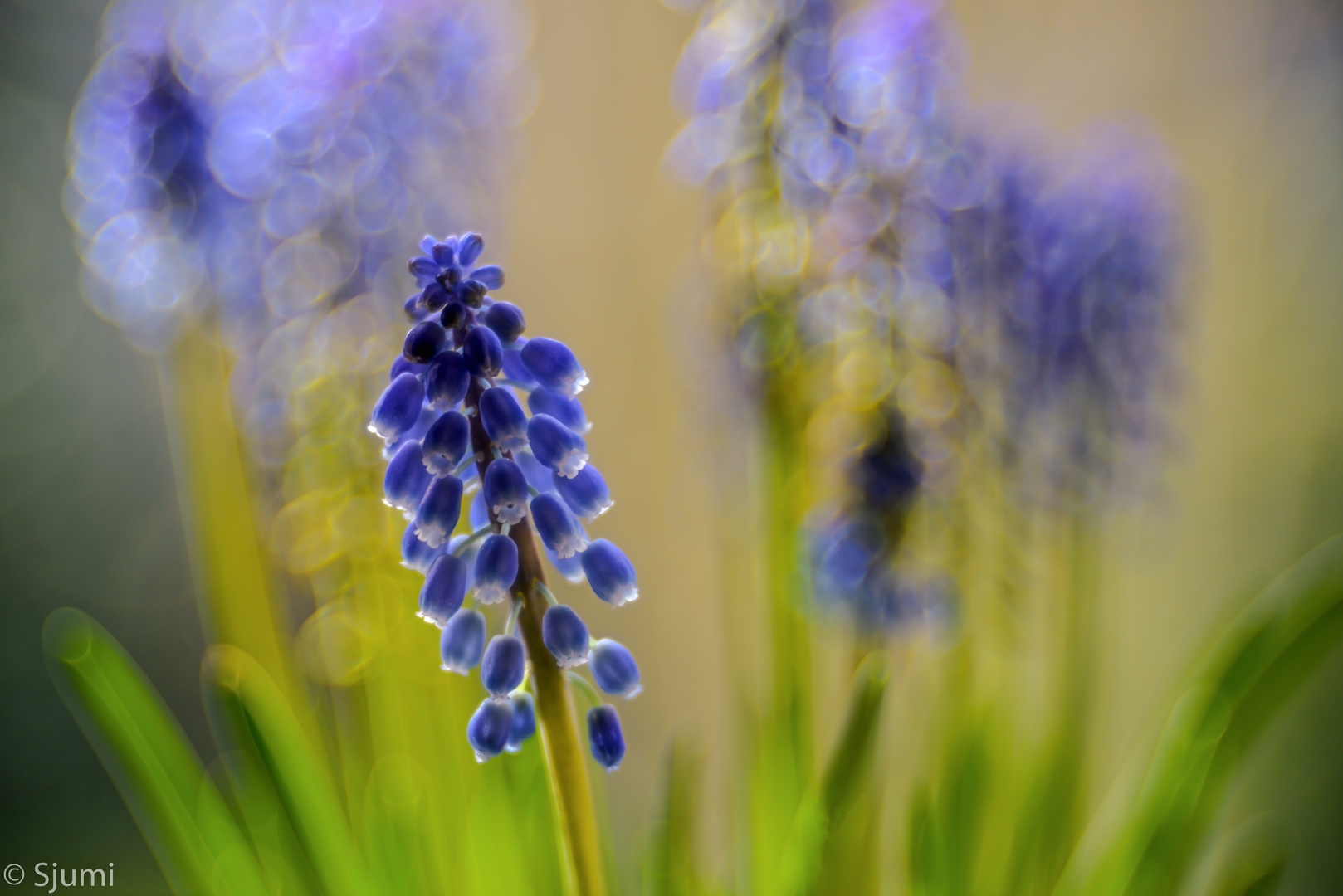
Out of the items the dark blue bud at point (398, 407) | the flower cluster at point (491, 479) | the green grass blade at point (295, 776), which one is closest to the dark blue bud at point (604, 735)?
the flower cluster at point (491, 479)

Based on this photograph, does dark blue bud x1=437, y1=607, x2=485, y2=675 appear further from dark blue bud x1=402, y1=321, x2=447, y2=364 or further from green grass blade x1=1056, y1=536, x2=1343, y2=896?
green grass blade x1=1056, y1=536, x2=1343, y2=896

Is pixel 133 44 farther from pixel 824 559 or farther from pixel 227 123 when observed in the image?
pixel 824 559

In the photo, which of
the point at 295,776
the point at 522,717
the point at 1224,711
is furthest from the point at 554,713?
the point at 1224,711

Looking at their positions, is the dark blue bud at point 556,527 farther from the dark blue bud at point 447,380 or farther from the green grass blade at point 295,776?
the green grass blade at point 295,776

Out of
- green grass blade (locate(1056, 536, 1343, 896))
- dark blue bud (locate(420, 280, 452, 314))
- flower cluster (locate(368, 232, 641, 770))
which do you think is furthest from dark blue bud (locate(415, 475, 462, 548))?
green grass blade (locate(1056, 536, 1343, 896))

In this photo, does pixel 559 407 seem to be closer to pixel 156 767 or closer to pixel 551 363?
pixel 551 363
